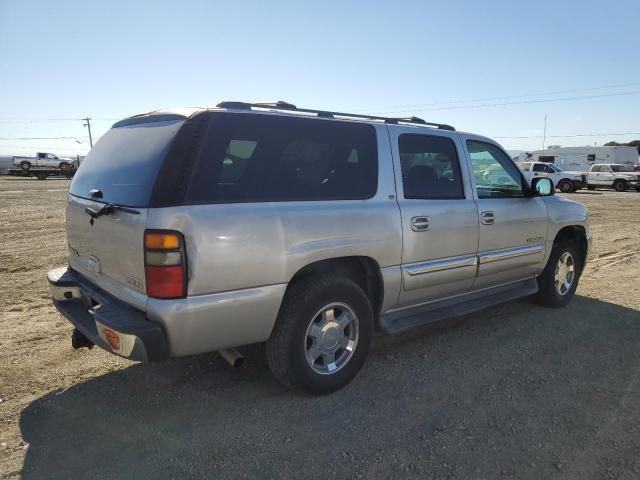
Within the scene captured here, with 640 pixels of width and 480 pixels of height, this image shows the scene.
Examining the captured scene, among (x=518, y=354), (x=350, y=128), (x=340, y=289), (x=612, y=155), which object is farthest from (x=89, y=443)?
(x=612, y=155)

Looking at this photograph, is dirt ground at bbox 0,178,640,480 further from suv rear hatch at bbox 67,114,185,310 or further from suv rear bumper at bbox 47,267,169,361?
suv rear hatch at bbox 67,114,185,310

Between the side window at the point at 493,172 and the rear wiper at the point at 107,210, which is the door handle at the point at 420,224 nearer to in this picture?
the side window at the point at 493,172

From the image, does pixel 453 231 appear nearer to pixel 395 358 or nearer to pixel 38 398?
pixel 395 358

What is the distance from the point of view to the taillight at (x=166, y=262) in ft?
8.42

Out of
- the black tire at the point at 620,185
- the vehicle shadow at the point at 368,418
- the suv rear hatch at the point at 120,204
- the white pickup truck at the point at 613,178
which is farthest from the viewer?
the black tire at the point at 620,185

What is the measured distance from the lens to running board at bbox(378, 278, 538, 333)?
3.68m

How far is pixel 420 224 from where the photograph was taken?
364 centimetres

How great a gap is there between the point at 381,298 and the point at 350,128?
1.26 metres

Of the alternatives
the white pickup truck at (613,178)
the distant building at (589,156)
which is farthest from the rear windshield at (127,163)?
the distant building at (589,156)

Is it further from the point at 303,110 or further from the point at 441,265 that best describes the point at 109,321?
the point at 441,265

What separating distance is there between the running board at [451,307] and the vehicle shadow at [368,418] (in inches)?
13.2

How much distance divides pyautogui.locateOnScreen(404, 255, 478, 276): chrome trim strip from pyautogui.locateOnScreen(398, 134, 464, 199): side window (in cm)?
52

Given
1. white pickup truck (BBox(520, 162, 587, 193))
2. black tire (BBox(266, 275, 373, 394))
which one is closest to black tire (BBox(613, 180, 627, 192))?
white pickup truck (BBox(520, 162, 587, 193))

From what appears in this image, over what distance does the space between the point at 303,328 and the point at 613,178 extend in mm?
31065
